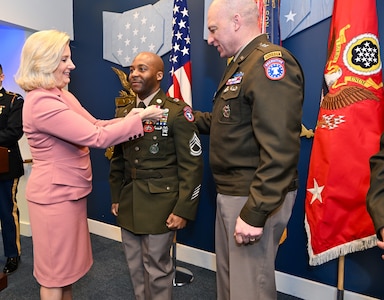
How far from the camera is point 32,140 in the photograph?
154 cm

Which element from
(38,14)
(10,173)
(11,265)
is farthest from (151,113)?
(38,14)

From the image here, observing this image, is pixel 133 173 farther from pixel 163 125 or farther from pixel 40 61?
pixel 40 61

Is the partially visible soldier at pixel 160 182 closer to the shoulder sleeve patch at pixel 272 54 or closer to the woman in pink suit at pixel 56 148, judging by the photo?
the woman in pink suit at pixel 56 148

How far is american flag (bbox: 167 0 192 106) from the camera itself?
98.5 inches

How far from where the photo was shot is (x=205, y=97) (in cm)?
271

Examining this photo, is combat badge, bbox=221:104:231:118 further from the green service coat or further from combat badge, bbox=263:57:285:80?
the green service coat

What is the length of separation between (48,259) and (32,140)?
52cm

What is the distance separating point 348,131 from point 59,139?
1368mm

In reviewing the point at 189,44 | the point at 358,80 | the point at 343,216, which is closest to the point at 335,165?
the point at 343,216

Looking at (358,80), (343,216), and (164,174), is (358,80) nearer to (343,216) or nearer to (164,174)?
(343,216)

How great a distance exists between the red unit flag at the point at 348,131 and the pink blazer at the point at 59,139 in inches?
38.9

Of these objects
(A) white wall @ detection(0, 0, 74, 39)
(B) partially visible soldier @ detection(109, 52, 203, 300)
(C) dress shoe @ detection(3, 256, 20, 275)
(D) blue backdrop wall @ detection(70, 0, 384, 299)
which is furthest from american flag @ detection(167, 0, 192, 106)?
(C) dress shoe @ detection(3, 256, 20, 275)

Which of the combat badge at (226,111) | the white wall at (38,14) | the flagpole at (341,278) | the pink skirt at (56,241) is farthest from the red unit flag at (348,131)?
the white wall at (38,14)

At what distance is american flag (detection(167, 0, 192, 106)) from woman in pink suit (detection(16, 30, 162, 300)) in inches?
36.7
